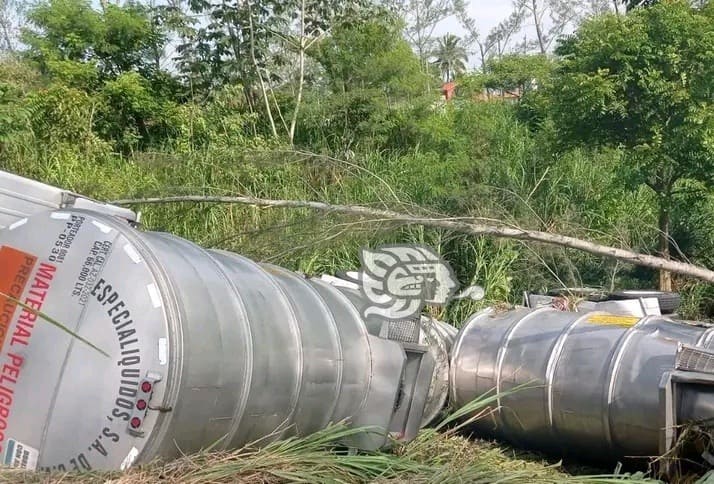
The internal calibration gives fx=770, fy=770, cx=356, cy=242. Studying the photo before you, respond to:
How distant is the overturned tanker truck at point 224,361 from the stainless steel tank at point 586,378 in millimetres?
12

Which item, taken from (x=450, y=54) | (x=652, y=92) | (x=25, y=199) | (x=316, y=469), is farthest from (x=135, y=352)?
(x=450, y=54)

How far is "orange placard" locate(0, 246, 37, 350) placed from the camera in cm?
364

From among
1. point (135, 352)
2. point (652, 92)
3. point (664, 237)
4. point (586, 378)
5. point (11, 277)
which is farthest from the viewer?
point (664, 237)

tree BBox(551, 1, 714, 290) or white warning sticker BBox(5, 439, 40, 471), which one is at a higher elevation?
tree BBox(551, 1, 714, 290)

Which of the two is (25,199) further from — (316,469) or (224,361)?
(316,469)

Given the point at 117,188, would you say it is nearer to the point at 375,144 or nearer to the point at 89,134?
the point at 89,134

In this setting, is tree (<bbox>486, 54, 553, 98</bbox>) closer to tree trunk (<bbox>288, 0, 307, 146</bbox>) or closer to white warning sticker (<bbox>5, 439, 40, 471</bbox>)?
tree trunk (<bbox>288, 0, 307, 146</bbox>)

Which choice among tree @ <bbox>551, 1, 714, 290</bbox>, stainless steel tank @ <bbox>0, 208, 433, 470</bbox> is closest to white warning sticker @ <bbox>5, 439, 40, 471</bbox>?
stainless steel tank @ <bbox>0, 208, 433, 470</bbox>

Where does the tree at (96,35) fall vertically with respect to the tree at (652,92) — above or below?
above

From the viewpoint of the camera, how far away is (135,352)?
130 inches

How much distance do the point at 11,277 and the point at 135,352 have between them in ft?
2.91

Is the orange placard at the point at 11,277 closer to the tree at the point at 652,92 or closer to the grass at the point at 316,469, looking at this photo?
the grass at the point at 316,469

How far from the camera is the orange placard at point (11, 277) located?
3.64m

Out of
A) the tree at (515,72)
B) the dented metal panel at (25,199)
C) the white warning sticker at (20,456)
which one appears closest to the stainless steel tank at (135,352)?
the white warning sticker at (20,456)
